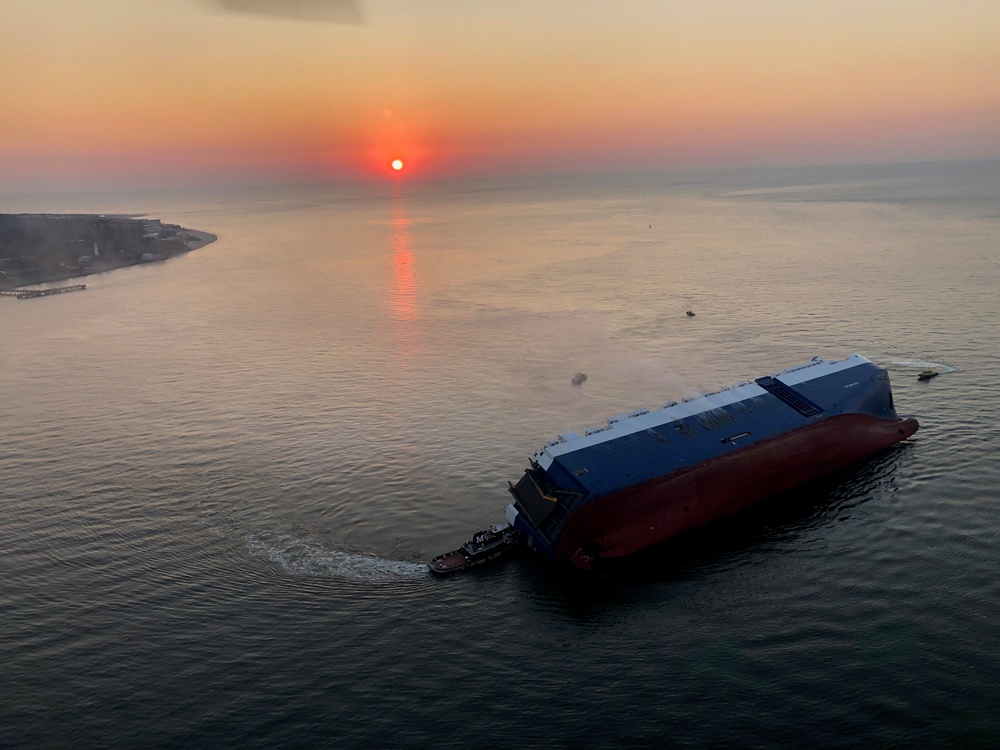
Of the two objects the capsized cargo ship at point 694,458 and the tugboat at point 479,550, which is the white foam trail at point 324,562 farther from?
the capsized cargo ship at point 694,458

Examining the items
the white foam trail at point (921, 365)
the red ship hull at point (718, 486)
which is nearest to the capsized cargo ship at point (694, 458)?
the red ship hull at point (718, 486)

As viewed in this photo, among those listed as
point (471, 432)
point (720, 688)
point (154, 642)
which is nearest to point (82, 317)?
point (471, 432)

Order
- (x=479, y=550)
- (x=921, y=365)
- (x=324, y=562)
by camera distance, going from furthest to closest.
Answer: (x=921, y=365), (x=324, y=562), (x=479, y=550)

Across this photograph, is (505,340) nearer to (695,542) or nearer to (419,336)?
(419,336)

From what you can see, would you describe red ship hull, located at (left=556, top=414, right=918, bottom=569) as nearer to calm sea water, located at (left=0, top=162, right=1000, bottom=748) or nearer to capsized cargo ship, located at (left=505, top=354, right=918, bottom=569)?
capsized cargo ship, located at (left=505, top=354, right=918, bottom=569)

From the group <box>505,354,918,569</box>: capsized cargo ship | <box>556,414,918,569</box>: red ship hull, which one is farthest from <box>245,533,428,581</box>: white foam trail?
<box>556,414,918,569</box>: red ship hull

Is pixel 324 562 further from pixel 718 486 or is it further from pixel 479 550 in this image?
pixel 718 486

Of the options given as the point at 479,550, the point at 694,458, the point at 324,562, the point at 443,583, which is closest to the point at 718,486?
the point at 694,458
